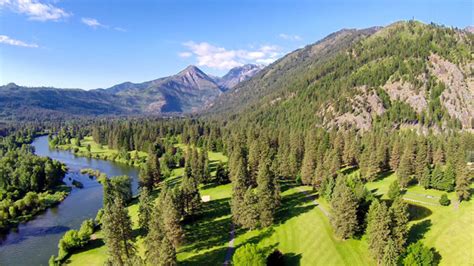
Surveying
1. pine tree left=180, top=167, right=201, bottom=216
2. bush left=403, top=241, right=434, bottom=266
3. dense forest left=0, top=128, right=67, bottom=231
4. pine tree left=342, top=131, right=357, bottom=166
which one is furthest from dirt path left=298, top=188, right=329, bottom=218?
dense forest left=0, top=128, right=67, bottom=231

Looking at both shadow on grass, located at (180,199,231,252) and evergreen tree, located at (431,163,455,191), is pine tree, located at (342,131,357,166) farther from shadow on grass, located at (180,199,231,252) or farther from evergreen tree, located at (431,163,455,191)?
shadow on grass, located at (180,199,231,252)

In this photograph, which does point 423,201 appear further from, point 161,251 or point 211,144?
point 211,144

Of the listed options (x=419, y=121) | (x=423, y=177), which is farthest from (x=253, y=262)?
(x=419, y=121)

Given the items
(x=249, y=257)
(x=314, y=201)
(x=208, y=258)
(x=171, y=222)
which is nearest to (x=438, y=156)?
(x=314, y=201)

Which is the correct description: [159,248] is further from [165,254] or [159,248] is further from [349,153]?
[349,153]

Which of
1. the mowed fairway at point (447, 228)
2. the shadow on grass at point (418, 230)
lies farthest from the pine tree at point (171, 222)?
the mowed fairway at point (447, 228)

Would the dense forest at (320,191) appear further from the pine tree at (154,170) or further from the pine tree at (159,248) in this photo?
the pine tree at (159,248)
